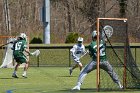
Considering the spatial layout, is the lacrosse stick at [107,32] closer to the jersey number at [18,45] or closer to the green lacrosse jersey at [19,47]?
the green lacrosse jersey at [19,47]

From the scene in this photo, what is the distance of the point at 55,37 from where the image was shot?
201ft

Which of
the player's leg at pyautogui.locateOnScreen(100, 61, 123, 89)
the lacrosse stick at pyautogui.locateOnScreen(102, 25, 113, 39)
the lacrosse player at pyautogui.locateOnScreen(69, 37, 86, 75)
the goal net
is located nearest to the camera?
the player's leg at pyautogui.locateOnScreen(100, 61, 123, 89)

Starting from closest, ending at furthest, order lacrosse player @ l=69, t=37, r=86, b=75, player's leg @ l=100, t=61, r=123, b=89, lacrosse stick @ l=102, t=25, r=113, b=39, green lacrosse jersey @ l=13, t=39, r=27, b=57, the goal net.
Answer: player's leg @ l=100, t=61, r=123, b=89, lacrosse stick @ l=102, t=25, r=113, b=39, the goal net, green lacrosse jersey @ l=13, t=39, r=27, b=57, lacrosse player @ l=69, t=37, r=86, b=75

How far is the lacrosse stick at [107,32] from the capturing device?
749 inches

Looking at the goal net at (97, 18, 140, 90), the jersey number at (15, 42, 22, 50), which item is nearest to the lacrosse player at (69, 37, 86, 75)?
the jersey number at (15, 42, 22, 50)

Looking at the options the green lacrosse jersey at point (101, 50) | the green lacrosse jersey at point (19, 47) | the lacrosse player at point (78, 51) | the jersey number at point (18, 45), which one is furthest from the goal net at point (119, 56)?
the lacrosse player at point (78, 51)

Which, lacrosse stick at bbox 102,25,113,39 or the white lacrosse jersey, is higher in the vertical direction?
lacrosse stick at bbox 102,25,113,39

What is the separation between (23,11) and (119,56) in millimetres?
53268

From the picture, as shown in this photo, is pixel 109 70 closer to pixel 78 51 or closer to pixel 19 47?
pixel 19 47

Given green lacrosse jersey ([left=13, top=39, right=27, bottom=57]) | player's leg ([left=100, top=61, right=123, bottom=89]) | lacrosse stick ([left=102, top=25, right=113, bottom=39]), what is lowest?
player's leg ([left=100, top=61, right=123, bottom=89])

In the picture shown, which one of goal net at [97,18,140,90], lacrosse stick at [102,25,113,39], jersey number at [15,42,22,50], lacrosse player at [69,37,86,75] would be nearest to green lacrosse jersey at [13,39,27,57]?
jersey number at [15,42,22,50]

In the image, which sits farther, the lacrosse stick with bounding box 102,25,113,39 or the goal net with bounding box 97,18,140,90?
the goal net with bounding box 97,18,140,90

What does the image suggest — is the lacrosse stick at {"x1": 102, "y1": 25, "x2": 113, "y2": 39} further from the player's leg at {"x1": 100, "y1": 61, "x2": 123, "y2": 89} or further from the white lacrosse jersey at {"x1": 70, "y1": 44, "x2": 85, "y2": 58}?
the white lacrosse jersey at {"x1": 70, "y1": 44, "x2": 85, "y2": 58}

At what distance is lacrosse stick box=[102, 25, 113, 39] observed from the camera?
19031 mm
